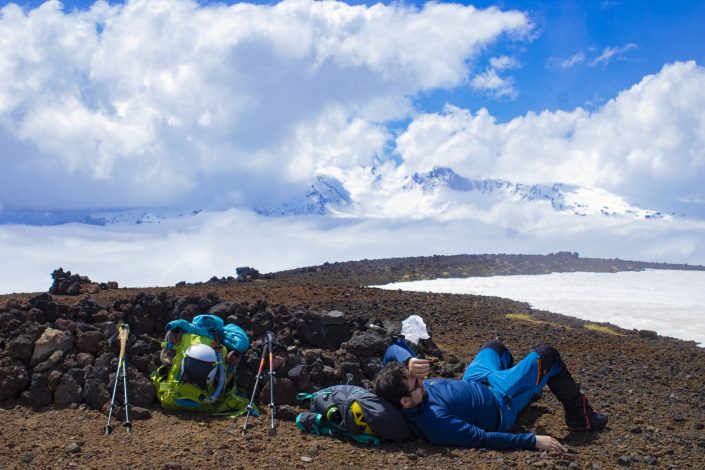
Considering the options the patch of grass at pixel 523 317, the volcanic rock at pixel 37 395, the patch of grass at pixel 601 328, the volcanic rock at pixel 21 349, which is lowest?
the volcanic rock at pixel 37 395

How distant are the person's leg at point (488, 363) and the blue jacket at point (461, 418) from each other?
0.42m

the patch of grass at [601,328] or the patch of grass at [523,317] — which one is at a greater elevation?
the patch of grass at [523,317]

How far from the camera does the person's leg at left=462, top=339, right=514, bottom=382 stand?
23.0 ft

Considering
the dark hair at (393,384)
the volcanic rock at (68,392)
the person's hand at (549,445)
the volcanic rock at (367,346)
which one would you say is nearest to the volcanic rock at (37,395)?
the volcanic rock at (68,392)

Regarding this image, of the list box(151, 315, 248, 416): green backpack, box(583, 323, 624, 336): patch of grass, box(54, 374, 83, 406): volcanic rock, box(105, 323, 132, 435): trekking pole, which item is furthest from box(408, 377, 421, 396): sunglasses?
box(583, 323, 624, 336): patch of grass

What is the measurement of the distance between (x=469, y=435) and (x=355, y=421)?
115 centimetres

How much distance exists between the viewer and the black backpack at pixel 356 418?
6.09 metres

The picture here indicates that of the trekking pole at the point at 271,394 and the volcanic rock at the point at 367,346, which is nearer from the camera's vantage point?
the trekking pole at the point at 271,394

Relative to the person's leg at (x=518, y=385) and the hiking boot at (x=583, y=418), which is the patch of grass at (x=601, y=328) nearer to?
the hiking boot at (x=583, y=418)

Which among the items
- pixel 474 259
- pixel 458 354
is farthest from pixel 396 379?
pixel 474 259

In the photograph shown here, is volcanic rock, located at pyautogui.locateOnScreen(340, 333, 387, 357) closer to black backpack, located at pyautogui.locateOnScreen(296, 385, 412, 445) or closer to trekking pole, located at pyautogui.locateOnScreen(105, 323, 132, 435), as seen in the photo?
black backpack, located at pyautogui.locateOnScreen(296, 385, 412, 445)

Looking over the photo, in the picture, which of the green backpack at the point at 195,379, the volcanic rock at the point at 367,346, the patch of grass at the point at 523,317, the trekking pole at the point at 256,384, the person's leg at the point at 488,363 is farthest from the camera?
the patch of grass at the point at 523,317

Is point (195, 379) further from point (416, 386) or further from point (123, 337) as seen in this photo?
point (416, 386)

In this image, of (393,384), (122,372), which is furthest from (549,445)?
(122,372)
